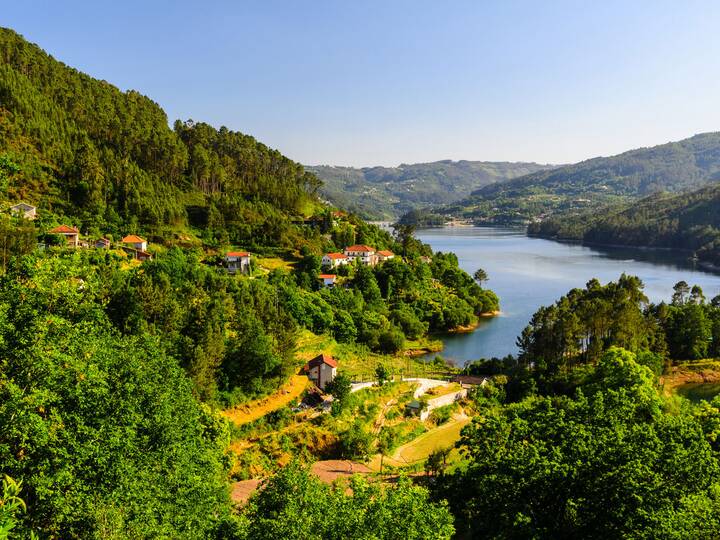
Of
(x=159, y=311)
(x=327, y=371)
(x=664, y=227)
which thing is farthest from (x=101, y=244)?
(x=664, y=227)

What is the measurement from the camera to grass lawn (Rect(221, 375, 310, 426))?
26.3 meters

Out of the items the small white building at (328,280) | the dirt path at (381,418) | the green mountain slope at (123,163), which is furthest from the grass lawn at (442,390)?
the green mountain slope at (123,163)

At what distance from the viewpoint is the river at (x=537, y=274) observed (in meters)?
54.5

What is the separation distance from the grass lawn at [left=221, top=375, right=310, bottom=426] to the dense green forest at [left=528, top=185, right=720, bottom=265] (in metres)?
108

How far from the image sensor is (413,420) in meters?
29.3

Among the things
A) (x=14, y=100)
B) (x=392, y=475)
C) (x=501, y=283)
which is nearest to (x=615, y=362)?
(x=392, y=475)

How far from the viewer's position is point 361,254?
6488cm

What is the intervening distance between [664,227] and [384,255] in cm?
10388

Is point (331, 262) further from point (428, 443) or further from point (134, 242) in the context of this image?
point (428, 443)

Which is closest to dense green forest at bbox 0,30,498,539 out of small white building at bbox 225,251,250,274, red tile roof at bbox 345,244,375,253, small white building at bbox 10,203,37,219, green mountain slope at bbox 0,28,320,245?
green mountain slope at bbox 0,28,320,245

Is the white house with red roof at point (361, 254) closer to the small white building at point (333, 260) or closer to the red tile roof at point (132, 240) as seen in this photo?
the small white building at point (333, 260)

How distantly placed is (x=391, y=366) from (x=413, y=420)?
1221 centimetres

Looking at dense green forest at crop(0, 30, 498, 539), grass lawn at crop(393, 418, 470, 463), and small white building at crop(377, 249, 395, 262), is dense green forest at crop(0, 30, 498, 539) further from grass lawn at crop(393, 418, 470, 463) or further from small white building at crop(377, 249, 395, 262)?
grass lawn at crop(393, 418, 470, 463)

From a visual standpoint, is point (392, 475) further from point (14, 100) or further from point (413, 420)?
point (14, 100)
